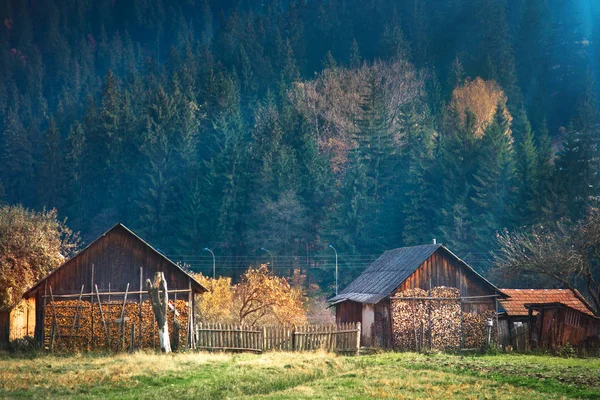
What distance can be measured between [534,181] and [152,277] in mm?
42797

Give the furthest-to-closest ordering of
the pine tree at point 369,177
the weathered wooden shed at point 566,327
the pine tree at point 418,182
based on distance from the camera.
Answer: the pine tree at point 369,177 < the pine tree at point 418,182 < the weathered wooden shed at point 566,327

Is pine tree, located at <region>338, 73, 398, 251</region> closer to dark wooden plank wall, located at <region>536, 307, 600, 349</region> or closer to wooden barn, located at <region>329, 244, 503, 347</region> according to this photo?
wooden barn, located at <region>329, 244, 503, 347</region>

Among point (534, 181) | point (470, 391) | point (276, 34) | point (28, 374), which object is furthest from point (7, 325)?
point (276, 34)

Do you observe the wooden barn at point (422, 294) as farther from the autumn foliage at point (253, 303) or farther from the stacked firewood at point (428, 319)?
the autumn foliage at point (253, 303)

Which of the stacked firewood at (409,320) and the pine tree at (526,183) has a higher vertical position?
the pine tree at (526,183)

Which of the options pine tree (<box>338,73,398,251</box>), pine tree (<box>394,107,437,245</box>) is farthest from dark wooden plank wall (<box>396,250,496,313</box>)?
pine tree (<box>338,73,398,251</box>)

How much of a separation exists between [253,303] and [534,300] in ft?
54.9

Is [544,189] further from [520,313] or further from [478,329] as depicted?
[478,329]

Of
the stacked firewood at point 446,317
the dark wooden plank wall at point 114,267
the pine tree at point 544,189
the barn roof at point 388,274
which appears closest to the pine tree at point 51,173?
the pine tree at point 544,189

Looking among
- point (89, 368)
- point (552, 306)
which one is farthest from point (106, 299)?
point (552, 306)

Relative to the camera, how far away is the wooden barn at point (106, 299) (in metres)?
39.7

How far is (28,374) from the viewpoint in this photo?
1093 inches

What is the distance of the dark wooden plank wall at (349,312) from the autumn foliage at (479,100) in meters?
47.5

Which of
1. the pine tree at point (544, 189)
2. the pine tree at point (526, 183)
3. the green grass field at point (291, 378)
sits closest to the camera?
the green grass field at point (291, 378)
